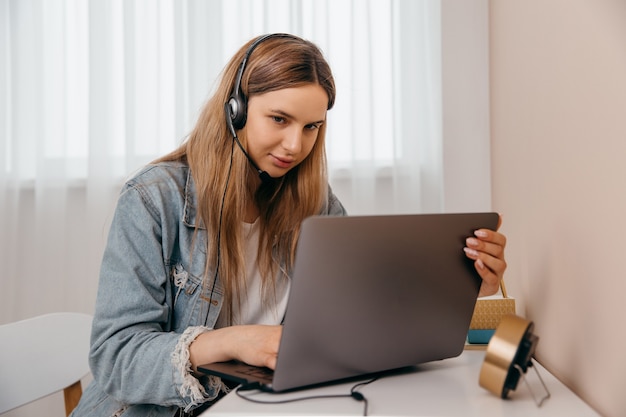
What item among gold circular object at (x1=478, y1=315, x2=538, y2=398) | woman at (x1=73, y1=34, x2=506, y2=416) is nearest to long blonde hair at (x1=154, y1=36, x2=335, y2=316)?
woman at (x1=73, y1=34, x2=506, y2=416)

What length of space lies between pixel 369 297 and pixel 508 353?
18 cm

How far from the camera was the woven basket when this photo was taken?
3.84 ft

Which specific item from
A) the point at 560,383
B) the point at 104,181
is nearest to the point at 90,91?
the point at 104,181

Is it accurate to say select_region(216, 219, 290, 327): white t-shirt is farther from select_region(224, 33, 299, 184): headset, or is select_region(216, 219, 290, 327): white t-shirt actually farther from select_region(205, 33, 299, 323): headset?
select_region(224, 33, 299, 184): headset

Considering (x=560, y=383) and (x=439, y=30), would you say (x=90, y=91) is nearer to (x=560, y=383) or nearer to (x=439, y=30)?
(x=439, y=30)

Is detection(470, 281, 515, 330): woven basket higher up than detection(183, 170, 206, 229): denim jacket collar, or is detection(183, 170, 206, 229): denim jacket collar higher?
detection(183, 170, 206, 229): denim jacket collar

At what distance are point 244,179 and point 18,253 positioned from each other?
118 cm

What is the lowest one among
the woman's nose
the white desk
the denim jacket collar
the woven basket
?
the white desk

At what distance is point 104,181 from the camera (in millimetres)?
2021

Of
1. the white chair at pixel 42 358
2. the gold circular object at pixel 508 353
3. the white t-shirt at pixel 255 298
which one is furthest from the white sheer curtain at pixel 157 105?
the gold circular object at pixel 508 353

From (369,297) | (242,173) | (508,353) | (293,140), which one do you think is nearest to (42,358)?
(242,173)

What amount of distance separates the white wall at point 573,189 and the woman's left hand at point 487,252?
0.10 metres

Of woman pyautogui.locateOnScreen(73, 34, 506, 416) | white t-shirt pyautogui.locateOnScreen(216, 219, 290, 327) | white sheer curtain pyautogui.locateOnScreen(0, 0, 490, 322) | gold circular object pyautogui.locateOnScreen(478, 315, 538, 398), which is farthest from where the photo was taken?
white sheer curtain pyautogui.locateOnScreen(0, 0, 490, 322)

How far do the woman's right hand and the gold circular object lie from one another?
0.88 ft
